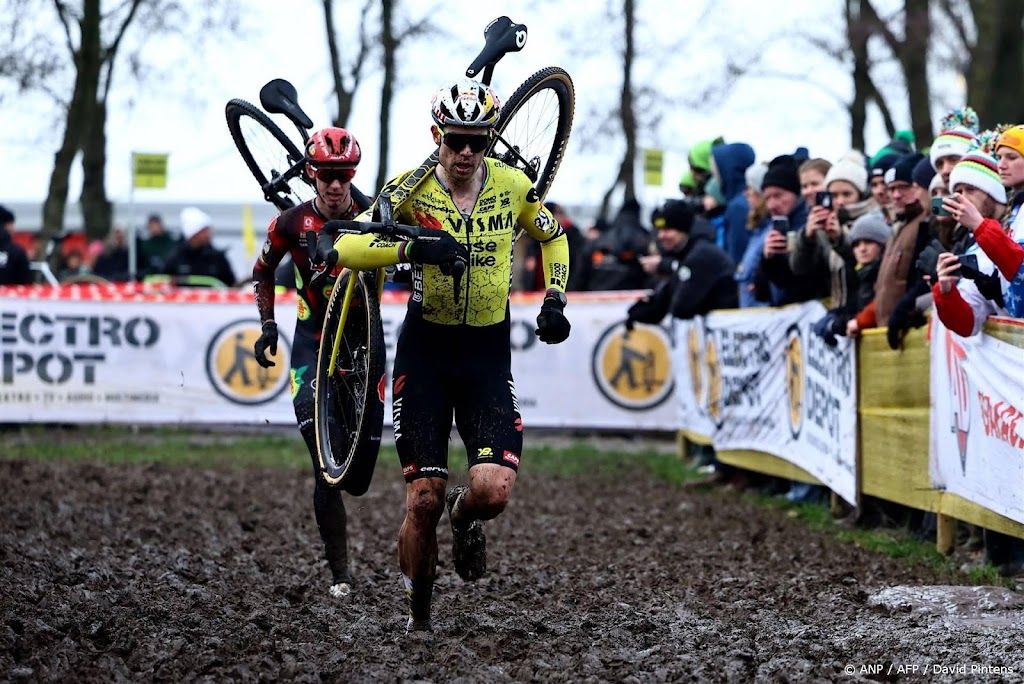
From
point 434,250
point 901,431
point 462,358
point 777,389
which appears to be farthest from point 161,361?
point 434,250

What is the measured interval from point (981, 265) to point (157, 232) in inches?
705

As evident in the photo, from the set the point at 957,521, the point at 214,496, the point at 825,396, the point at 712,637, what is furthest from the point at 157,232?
the point at 712,637

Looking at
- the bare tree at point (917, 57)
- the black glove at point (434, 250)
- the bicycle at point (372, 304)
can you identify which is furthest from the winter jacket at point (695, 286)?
the bare tree at point (917, 57)

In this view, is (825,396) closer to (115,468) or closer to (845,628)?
(845,628)

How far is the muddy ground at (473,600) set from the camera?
668cm

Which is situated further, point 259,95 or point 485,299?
point 259,95

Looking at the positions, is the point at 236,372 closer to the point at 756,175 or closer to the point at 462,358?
the point at 756,175

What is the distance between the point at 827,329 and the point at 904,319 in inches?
59.0

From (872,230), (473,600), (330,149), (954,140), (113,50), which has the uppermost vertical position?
(113,50)

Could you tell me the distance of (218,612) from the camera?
805 centimetres

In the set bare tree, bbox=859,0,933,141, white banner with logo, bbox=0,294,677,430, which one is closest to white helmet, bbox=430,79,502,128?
white banner with logo, bbox=0,294,677,430

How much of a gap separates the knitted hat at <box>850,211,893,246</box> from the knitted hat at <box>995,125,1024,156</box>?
221 centimetres

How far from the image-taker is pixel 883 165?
11891 mm

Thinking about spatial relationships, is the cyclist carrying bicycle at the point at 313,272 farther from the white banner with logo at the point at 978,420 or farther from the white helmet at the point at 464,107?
the white banner with logo at the point at 978,420
